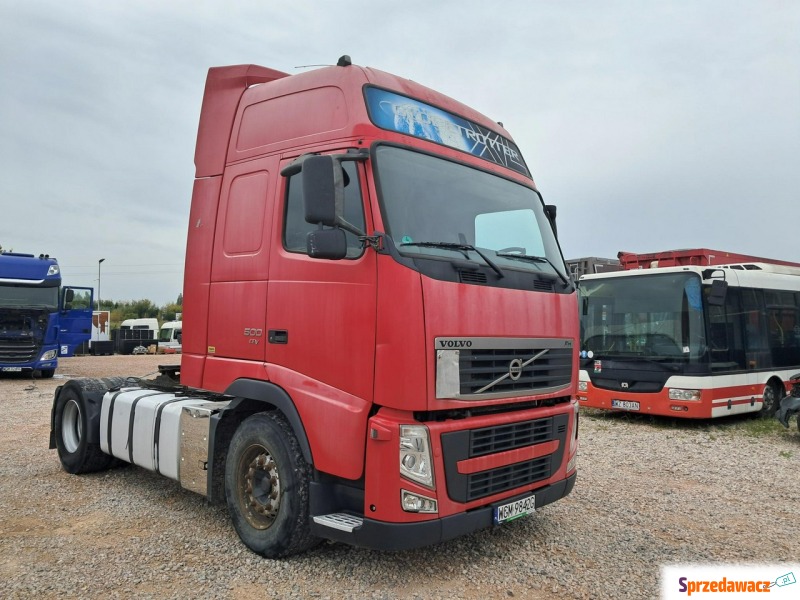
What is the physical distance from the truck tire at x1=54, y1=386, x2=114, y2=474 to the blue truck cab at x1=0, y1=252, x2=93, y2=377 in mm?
12087

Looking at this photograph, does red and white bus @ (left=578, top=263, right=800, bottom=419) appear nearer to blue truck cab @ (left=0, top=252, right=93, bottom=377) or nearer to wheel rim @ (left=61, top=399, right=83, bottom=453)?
wheel rim @ (left=61, top=399, right=83, bottom=453)

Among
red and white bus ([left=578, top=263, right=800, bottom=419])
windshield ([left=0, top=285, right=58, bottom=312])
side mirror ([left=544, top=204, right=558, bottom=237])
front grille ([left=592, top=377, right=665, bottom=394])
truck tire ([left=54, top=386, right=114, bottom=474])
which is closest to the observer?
side mirror ([left=544, top=204, right=558, bottom=237])

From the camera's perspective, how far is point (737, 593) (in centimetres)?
402

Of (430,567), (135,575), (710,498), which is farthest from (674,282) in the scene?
(135,575)

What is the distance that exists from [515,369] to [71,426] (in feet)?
17.0

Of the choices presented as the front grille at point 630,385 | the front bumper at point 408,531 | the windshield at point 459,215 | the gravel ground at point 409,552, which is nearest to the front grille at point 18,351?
the gravel ground at point 409,552

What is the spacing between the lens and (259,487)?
4.41 metres

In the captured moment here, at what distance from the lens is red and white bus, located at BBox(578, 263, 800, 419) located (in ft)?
32.0

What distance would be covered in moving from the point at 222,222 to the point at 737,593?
4.51m

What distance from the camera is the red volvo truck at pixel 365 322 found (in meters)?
3.67

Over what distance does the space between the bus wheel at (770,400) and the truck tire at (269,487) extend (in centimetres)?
980

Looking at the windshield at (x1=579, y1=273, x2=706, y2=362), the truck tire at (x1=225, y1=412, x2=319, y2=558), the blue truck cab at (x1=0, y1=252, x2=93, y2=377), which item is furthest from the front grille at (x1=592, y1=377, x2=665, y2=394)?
the blue truck cab at (x1=0, y1=252, x2=93, y2=377)

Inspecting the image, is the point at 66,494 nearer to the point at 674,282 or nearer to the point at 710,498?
the point at 710,498

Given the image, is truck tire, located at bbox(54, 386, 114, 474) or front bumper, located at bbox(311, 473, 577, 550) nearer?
front bumper, located at bbox(311, 473, 577, 550)
